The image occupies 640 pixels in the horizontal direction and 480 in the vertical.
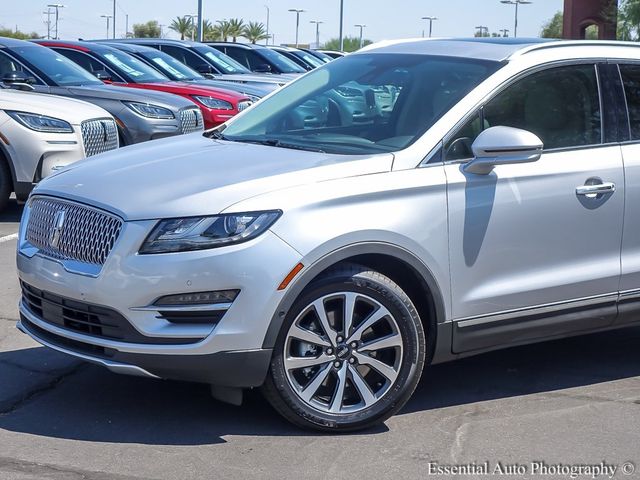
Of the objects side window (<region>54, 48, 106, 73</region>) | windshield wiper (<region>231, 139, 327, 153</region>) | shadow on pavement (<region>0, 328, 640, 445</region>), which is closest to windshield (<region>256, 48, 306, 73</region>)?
side window (<region>54, 48, 106, 73</region>)

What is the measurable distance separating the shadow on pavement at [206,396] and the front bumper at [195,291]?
15.4 inches

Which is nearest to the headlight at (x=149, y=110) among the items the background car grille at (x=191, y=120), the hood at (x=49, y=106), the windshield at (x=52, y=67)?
the background car grille at (x=191, y=120)

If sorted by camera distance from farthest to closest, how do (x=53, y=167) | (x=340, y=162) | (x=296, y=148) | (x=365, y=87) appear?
(x=53, y=167), (x=365, y=87), (x=296, y=148), (x=340, y=162)

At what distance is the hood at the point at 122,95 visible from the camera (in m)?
12.4

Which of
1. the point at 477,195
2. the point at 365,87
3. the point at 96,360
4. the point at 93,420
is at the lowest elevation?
the point at 93,420

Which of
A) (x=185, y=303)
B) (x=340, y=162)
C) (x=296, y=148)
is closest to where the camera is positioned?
(x=185, y=303)

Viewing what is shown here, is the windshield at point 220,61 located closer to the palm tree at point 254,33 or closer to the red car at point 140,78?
the red car at point 140,78

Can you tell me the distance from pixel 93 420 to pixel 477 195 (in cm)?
202

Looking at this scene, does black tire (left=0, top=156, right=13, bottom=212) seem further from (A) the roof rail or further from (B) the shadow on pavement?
(A) the roof rail

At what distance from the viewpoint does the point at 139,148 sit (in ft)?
17.5

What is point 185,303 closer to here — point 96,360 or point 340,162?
point 96,360

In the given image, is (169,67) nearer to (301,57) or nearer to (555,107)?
(301,57)

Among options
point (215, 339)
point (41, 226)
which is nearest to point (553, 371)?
point (215, 339)

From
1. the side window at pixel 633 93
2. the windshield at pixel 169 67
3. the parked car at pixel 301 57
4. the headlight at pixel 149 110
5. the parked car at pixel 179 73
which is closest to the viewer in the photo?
the side window at pixel 633 93
